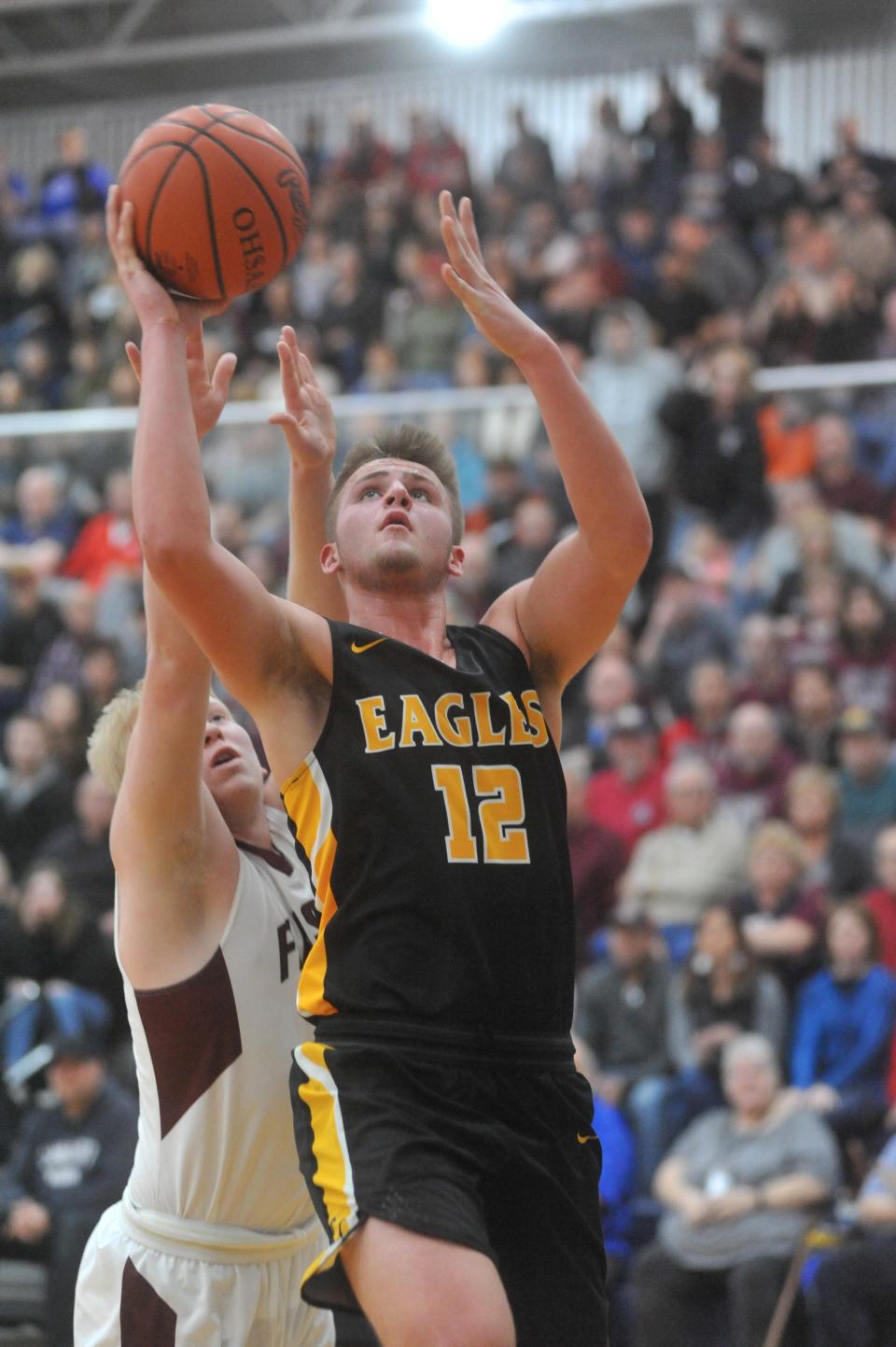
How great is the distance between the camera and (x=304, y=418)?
447 centimetres

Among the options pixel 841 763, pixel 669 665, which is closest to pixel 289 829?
pixel 841 763

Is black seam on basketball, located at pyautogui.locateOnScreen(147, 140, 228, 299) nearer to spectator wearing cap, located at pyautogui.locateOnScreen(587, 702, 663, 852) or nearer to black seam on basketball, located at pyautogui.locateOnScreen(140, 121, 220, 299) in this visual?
black seam on basketball, located at pyautogui.locateOnScreen(140, 121, 220, 299)

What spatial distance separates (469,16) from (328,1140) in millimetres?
16672

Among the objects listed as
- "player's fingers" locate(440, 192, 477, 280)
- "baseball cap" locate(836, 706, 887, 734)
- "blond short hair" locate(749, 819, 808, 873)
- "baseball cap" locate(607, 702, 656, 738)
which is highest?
"player's fingers" locate(440, 192, 477, 280)

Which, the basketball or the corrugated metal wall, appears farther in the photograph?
the corrugated metal wall

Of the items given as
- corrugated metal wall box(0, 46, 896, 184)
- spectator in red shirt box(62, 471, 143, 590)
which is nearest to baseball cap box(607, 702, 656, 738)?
spectator in red shirt box(62, 471, 143, 590)

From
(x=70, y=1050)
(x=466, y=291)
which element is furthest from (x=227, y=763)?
(x=70, y=1050)

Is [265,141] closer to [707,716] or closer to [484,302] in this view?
[484,302]

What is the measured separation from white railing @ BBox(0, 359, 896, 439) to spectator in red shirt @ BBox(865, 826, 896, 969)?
137 inches

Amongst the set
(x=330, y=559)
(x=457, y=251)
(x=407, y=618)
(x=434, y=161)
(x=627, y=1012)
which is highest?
(x=434, y=161)

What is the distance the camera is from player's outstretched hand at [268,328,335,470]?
4402 millimetres

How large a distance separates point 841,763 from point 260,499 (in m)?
4.23

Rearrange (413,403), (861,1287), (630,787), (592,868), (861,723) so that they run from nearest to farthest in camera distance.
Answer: (861,1287) < (861,723) < (592,868) < (630,787) < (413,403)

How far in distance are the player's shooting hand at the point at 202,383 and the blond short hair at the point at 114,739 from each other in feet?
2.61
